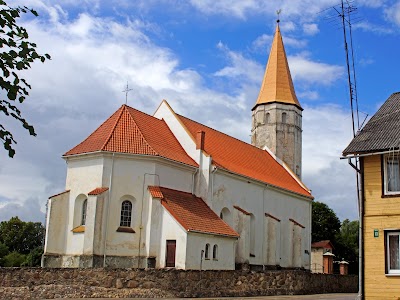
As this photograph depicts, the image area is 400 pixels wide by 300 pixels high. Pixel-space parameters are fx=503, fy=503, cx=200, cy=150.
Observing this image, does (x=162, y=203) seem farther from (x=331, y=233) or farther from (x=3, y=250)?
(x=3, y=250)

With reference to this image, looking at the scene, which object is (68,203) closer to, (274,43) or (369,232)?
(369,232)

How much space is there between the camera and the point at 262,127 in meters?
50.7

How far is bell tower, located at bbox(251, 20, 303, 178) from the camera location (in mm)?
50000

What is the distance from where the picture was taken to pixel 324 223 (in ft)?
223

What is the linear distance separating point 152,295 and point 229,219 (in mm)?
12944

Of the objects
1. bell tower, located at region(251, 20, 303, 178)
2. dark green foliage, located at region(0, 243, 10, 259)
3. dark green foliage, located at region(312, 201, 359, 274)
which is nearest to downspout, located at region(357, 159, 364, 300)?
bell tower, located at region(251, 20, 303, 178)

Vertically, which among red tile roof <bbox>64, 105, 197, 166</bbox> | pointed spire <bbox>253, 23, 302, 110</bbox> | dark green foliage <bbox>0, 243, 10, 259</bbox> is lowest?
dark green foliage <bbox>0, 243, 10, 259</bbox>

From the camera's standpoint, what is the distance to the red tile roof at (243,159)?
35.6 meters

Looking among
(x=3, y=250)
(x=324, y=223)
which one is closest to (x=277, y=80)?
(x=324, y=223)

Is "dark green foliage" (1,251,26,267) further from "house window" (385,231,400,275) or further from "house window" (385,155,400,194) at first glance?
"house window" (385,155,400,194)

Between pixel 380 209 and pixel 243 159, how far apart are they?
73.2ft

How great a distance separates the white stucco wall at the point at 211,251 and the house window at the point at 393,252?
12.4 meters

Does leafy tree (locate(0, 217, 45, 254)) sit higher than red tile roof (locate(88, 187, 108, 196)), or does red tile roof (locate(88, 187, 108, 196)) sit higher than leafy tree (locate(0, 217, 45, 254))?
red tile roof (locate(88, 187, 108, 196))

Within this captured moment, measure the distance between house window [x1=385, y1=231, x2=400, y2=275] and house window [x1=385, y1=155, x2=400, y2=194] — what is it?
1452 millimetres
